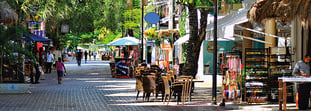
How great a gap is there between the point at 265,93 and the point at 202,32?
5109 mm

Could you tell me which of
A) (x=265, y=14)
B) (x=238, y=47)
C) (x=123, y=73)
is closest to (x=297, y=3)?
(x=265, y=14)

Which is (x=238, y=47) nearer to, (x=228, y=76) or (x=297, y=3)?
(x=228, y=76)

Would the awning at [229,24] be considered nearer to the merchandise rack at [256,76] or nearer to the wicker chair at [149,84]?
the merchandise rack at [256,76]

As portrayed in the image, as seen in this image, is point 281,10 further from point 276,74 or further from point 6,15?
point 6,15

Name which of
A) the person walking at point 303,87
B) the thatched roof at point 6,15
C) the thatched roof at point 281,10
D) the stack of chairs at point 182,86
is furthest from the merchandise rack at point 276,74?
the thatched roof at point 6,15

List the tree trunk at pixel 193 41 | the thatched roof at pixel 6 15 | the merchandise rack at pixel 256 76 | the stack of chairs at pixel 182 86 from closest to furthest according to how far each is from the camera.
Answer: the stack of chairs at pixel 182 86, the merchandise rack at pixel 256 76, the tree trunk at pixel 193 41, the thatched roof at pixel 6 15

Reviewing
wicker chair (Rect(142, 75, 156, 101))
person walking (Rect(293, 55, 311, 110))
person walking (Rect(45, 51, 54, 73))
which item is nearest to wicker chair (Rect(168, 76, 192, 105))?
wicker chair (Rect(142, 75, 156, 101))

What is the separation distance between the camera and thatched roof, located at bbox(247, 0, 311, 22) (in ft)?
46.3

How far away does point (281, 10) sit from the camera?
619 inches

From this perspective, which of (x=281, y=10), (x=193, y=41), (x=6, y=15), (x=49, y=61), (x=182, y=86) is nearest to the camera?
(x=281, y=10)

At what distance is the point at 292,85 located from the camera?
1761cm

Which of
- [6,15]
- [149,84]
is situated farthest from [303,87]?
[6,15]

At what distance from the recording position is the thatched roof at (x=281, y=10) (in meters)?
14.1

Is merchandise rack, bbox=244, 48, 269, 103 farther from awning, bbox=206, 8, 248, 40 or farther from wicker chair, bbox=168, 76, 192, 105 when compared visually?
wicker chair, bbox=168, 76, 192, 105
